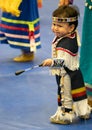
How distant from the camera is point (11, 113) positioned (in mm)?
2516

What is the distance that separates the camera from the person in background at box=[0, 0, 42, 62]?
10.9ft

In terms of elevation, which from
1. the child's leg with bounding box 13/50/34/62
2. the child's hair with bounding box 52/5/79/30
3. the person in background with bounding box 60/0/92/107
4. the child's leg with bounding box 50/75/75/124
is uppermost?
the child's hair with bounding box 52/5/79/30

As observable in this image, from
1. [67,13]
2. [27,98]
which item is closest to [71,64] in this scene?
[67,13]

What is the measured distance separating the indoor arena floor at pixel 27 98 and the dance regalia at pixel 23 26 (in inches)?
7.2

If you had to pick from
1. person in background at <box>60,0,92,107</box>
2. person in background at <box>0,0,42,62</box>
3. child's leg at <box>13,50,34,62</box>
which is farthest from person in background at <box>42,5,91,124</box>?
child's leg at <box>13,50,34,62</box>

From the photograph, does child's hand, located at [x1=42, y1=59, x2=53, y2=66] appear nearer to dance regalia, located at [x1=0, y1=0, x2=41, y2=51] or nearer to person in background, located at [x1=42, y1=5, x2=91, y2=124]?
person in background, located at [x1=42, y1=5, x2=91, y2=124]

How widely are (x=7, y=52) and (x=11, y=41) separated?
354 mm

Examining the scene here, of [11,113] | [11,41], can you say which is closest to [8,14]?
[11,41]

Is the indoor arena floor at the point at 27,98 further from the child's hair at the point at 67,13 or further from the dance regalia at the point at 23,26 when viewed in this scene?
the child's hair at the point at 67,13

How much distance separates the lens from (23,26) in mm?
3381

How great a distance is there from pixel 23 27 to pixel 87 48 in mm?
1019

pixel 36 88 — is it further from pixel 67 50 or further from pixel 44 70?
pixel 67 50

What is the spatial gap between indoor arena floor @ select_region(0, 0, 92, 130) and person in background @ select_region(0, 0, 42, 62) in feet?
0.52

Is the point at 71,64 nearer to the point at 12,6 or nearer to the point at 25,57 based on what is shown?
the point at 12,6
